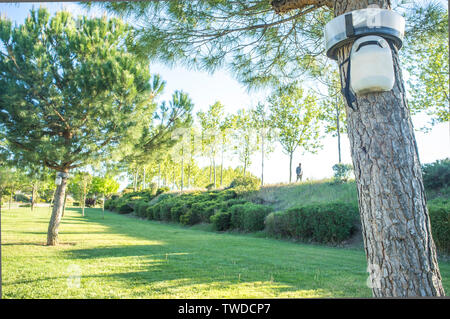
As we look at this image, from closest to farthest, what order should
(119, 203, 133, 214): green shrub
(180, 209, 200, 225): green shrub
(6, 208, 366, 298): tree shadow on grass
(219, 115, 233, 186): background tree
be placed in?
(6, 208, 366, 298): tree shadow on grass < (219, 115, 233, 186): background tree < (180, 209, 200, 225): green shrub < (119, 203, 133, 214): green shrub

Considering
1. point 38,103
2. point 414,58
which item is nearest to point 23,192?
point 38,103

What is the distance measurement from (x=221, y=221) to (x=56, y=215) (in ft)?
7.75

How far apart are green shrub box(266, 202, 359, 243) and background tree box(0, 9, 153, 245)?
2508 mm

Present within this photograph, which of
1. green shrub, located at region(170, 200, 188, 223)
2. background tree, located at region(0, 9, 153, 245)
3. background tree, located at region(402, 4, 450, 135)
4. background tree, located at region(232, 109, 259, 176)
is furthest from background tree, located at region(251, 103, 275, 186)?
background tree, located at region(0, 9, 153, 245)

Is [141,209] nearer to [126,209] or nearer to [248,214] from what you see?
[126,209]

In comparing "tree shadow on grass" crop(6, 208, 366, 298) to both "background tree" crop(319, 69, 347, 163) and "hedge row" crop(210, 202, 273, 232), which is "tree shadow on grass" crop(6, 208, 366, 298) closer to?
"hedge row" crop(210, 202, 273, 232)

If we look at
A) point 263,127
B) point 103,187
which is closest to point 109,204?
point 103,187

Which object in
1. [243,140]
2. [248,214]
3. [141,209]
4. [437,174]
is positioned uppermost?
[243,140]

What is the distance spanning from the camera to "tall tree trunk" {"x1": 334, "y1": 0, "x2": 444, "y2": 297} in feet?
2.87

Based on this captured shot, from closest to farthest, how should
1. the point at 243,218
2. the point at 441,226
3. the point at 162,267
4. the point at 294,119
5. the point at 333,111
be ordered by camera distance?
1. the point at 162,267
2. the point at 441,226
3. the point at 294,119
4. the point at 333,111
5. the point at 243,218

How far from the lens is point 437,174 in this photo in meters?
3.93

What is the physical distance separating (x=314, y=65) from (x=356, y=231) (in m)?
2.60

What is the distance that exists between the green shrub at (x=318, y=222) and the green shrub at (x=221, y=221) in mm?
674

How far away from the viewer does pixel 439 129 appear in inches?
74.5
